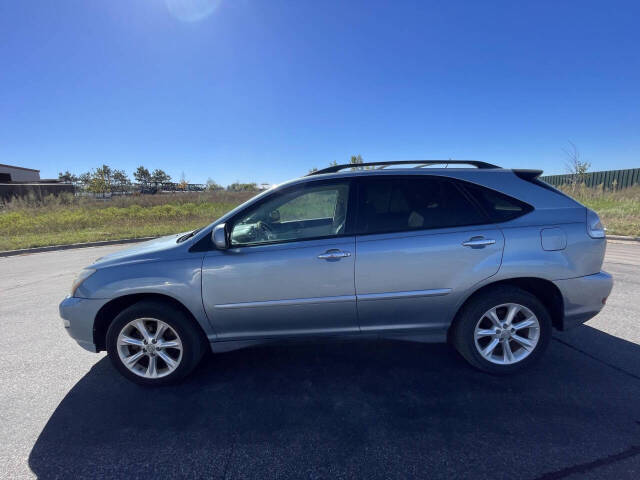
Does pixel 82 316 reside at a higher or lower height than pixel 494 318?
higher

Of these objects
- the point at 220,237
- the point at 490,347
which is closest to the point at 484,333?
the point at 490,347

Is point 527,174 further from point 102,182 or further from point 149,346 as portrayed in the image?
point 102,182

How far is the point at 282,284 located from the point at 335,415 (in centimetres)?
103

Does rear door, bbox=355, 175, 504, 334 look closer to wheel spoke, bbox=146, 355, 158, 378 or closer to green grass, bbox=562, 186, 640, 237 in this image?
wheel spoke, bbox=146, 355, 158, 378

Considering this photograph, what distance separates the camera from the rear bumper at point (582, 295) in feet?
8.20

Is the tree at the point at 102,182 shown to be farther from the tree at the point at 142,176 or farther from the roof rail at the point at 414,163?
the roof rail at the point at 414,163

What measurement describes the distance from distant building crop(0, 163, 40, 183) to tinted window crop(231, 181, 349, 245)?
6271 centimetres

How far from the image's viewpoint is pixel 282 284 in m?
2.44

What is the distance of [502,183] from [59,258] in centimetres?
1126

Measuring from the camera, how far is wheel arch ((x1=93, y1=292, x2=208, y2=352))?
258 centimetres

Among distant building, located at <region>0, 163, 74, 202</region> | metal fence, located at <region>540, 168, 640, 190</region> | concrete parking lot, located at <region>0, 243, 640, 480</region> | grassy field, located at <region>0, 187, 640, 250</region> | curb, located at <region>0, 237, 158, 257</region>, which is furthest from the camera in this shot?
distant building, located at <region>0, 163, 74, 202</region>

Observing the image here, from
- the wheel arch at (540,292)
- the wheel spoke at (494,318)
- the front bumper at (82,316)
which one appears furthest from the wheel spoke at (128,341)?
the wheel spoke at (494,318)

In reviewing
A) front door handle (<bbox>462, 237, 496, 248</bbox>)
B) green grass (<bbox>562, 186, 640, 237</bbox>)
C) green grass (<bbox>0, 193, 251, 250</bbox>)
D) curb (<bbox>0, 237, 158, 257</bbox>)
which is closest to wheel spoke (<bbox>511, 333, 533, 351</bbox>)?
front door handle (<bbox>462, 237, 496, 248</bbox>)

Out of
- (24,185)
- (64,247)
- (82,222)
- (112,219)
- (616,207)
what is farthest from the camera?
(24,185)
